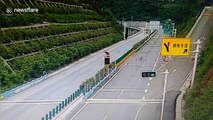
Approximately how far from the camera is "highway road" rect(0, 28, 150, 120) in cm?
3123

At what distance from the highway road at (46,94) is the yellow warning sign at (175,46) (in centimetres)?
998

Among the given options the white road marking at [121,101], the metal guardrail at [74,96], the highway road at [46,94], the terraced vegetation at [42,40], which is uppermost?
the terraced vegetation at [42,40]

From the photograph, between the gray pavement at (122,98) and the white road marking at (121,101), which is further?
the white road marking at (121,101)

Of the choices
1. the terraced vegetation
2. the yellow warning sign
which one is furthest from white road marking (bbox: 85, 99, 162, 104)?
the yellow warning sign

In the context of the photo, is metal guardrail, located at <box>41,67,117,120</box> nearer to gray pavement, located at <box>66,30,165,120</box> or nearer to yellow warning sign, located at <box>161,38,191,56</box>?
gray pavement, located at <box>66,30,165,120</box>

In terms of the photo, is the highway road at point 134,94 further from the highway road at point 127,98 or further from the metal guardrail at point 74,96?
the metal guardrail at point 74,96

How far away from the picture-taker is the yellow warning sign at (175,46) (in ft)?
84.9

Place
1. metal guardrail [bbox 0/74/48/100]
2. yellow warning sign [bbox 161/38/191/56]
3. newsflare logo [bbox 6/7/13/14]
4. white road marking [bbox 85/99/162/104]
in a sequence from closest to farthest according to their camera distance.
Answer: yellow warning sign [bbox 161/38/191/56] < white road marking [bbox 85/99/162/104] < metal guardrail [bbox 0/74/48/100] < newsflare logo [bbox 6/7/13/14]

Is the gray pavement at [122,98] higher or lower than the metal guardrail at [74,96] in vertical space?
lower

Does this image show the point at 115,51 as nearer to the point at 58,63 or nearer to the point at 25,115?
the point at 58,63

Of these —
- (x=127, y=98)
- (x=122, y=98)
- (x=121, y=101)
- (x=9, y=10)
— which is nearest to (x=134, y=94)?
(x=127, y=98)

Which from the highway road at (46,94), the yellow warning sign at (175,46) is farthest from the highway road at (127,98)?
the yellow warning sign at (175,46)

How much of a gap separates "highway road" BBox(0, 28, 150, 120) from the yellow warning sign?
9982 millimetres

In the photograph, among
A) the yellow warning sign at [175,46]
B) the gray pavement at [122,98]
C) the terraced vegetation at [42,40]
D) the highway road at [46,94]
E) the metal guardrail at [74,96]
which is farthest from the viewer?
the terraced vegetation at [42,40]
